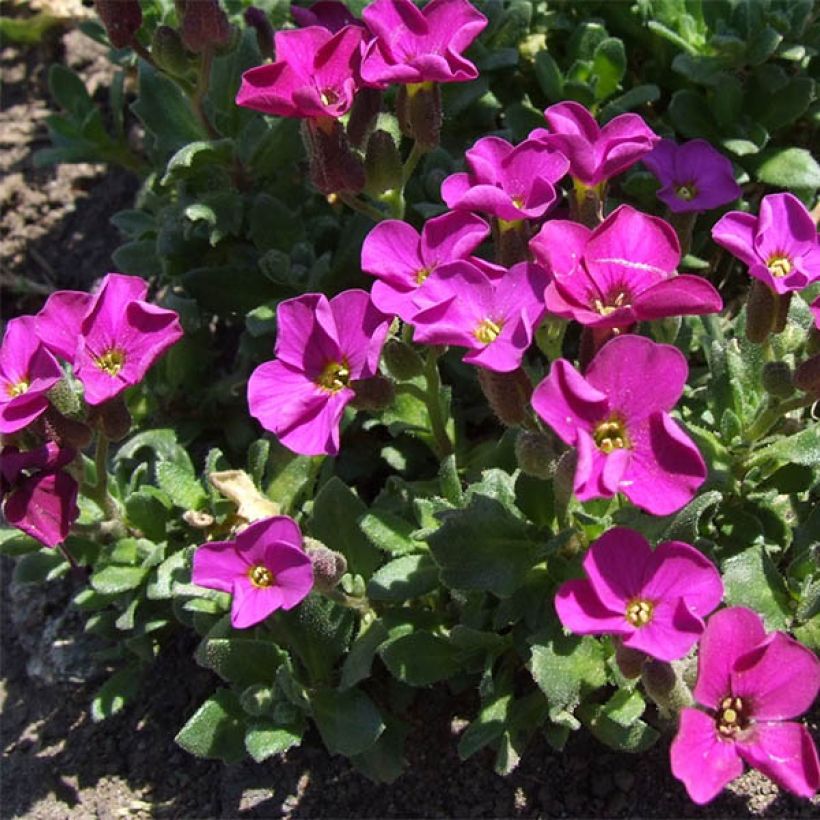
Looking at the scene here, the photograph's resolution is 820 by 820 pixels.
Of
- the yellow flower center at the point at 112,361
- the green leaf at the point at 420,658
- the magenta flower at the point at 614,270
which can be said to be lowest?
the green leaf at the point at 420,658

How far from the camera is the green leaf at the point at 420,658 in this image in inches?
113

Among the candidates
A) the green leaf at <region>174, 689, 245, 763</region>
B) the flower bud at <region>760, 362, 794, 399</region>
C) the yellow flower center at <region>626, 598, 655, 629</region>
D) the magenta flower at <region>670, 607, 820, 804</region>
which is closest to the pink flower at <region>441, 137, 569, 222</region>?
the flower bud at <region>760, 362, 794, 399</region>

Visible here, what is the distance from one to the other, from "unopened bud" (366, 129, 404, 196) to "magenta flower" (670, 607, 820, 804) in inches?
57.3

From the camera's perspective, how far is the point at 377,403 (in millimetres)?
2637

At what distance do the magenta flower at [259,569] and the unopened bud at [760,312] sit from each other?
117 centimetres

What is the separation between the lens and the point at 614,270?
2320 millimetres

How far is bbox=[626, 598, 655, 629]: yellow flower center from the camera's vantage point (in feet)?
7.12

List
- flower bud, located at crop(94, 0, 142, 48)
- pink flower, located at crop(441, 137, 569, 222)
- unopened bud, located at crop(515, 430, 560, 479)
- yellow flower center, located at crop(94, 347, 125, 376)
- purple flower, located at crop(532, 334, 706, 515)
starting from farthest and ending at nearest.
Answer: flower bud, located at crop(94, 0, 142, 48) < yellow flower center, located at crop(94, 347, 125, 376) < pink flower, located at crop(441, 137, 569, 222) < unopened bud, located at crop(515, 430, 560, 479) < purple flower, located at crop(532, 334, 706, 515)

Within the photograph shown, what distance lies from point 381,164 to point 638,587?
1.35 metres

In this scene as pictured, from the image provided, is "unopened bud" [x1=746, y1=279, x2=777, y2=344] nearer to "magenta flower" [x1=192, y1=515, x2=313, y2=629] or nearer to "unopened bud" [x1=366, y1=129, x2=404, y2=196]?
"unopened bud" [x1=366, y1=129, x2=404, y2=196]

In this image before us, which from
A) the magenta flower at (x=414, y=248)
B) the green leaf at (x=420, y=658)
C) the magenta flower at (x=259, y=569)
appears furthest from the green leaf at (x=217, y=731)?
the magenta flower at (x=414, y=248)

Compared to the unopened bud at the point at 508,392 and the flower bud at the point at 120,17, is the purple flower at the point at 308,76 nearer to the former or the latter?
the unopened bud at the point at 508,392

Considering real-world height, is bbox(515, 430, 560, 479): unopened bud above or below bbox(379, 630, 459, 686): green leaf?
above

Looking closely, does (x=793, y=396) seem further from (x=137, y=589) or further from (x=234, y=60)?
(x=234, y=60)
